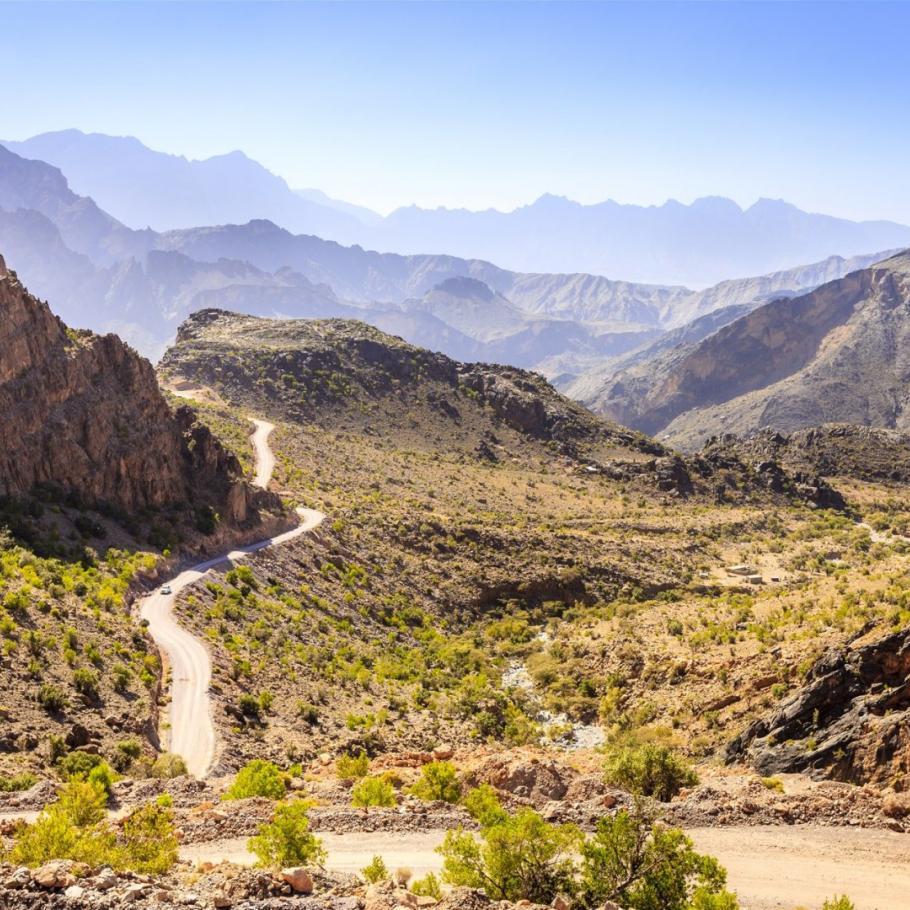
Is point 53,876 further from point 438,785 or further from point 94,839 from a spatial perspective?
point 438,785

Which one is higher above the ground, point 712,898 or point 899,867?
point 712,898

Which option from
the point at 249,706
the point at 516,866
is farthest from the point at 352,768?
the point at 516,866

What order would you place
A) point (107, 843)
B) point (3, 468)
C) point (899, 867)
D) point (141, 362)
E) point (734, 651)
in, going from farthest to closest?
point (141, 362) < point (3, 468) < point (734, 651) < point (899, 867) < point (107, 843)

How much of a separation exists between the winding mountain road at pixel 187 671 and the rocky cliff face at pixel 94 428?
610cm

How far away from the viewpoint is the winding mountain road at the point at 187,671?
27750 millimetres

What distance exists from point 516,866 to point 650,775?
8.80 m

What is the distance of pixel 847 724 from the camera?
78.0 ft

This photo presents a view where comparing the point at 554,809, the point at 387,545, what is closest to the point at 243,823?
the point at 554,809

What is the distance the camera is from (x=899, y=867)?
55.6 feet

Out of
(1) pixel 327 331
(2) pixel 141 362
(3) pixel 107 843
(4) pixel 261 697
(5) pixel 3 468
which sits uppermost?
(1) pixel 327 331

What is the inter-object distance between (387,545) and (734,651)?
95.6 feet

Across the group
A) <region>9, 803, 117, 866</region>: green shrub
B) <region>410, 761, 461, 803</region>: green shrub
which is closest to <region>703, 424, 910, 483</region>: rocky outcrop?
<region>410, 761, 461, 803</region>: green shrub

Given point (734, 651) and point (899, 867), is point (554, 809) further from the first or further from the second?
point (734, 651)

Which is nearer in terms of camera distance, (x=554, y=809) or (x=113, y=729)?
(x=554, y=809)
